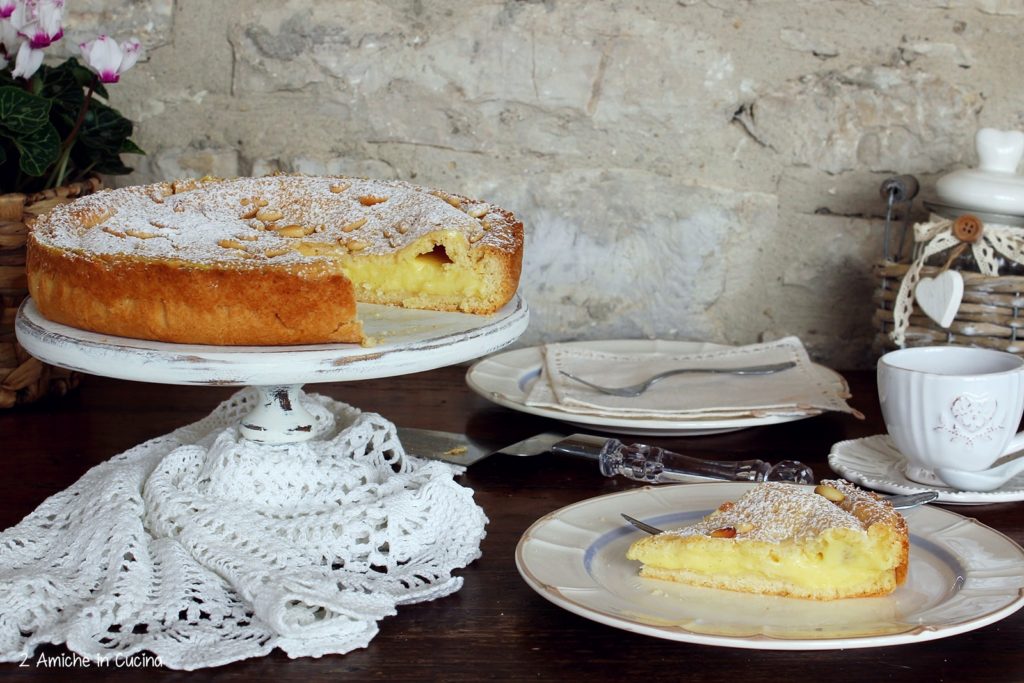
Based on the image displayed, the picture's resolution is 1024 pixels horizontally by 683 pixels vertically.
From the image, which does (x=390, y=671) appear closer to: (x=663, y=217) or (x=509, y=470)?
(x=509, y=470)

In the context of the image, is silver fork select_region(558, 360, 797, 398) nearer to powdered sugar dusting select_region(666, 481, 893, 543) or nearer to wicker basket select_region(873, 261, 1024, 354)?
wicker basket select_region(873, 261, 1024, 354)

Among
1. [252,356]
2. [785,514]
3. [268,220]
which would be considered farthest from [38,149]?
[785,514]

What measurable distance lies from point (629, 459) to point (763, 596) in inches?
12.5

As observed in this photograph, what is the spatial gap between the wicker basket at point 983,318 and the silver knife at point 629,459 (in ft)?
1.13

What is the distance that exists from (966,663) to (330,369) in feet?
1.75

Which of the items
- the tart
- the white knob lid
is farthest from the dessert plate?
the white knob lid

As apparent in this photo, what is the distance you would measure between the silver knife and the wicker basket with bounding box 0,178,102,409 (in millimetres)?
507

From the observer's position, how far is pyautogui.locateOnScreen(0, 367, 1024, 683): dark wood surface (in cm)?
77

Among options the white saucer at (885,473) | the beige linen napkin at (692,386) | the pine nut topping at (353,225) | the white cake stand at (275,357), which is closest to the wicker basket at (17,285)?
the white cake stand at (275,357)

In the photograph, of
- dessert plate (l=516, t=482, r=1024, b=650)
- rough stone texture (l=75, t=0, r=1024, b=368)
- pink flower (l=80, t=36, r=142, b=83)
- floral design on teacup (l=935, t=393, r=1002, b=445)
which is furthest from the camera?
rough stone texture (l=75, t=0, r=1024, b=368)

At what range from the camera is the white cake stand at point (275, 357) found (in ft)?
3.02

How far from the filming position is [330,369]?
93cm

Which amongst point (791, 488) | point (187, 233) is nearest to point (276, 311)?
point (187, 233)

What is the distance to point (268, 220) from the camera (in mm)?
1225
